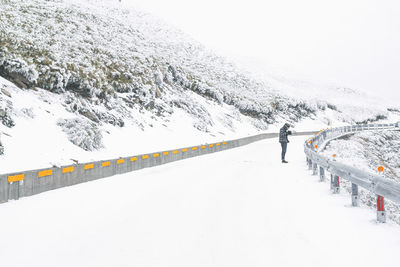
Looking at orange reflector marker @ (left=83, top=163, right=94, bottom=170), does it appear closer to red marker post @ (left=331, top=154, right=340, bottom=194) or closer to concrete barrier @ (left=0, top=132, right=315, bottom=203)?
concrete barrier @ (left=0, top=132, right=315, bottom=203)

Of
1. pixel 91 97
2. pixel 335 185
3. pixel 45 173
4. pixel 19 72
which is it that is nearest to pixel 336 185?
pixel 335 185

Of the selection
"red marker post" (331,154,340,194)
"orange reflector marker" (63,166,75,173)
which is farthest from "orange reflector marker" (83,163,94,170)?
"red marker post" (331,154,340,194)

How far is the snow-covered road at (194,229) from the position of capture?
420cm

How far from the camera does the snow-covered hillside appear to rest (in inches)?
565

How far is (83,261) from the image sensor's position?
413cm

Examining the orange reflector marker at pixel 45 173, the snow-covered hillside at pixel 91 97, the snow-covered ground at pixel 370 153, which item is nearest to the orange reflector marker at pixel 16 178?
the orange reflector marker at pixel 45 173

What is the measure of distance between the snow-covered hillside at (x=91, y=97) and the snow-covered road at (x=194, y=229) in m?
5.25

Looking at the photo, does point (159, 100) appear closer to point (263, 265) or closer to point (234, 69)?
point (263, 265)

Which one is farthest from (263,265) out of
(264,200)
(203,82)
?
(203,82)

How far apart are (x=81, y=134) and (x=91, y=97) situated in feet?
23.2

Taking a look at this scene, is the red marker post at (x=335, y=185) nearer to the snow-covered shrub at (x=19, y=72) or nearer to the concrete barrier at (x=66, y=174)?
the concrete barrier at (x=66, y=174)

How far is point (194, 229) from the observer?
5418mm

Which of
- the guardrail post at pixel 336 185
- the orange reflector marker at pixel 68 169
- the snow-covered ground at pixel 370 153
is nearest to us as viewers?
the guardrail post at pixel 336 185

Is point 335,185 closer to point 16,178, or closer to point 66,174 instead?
point 66,174
